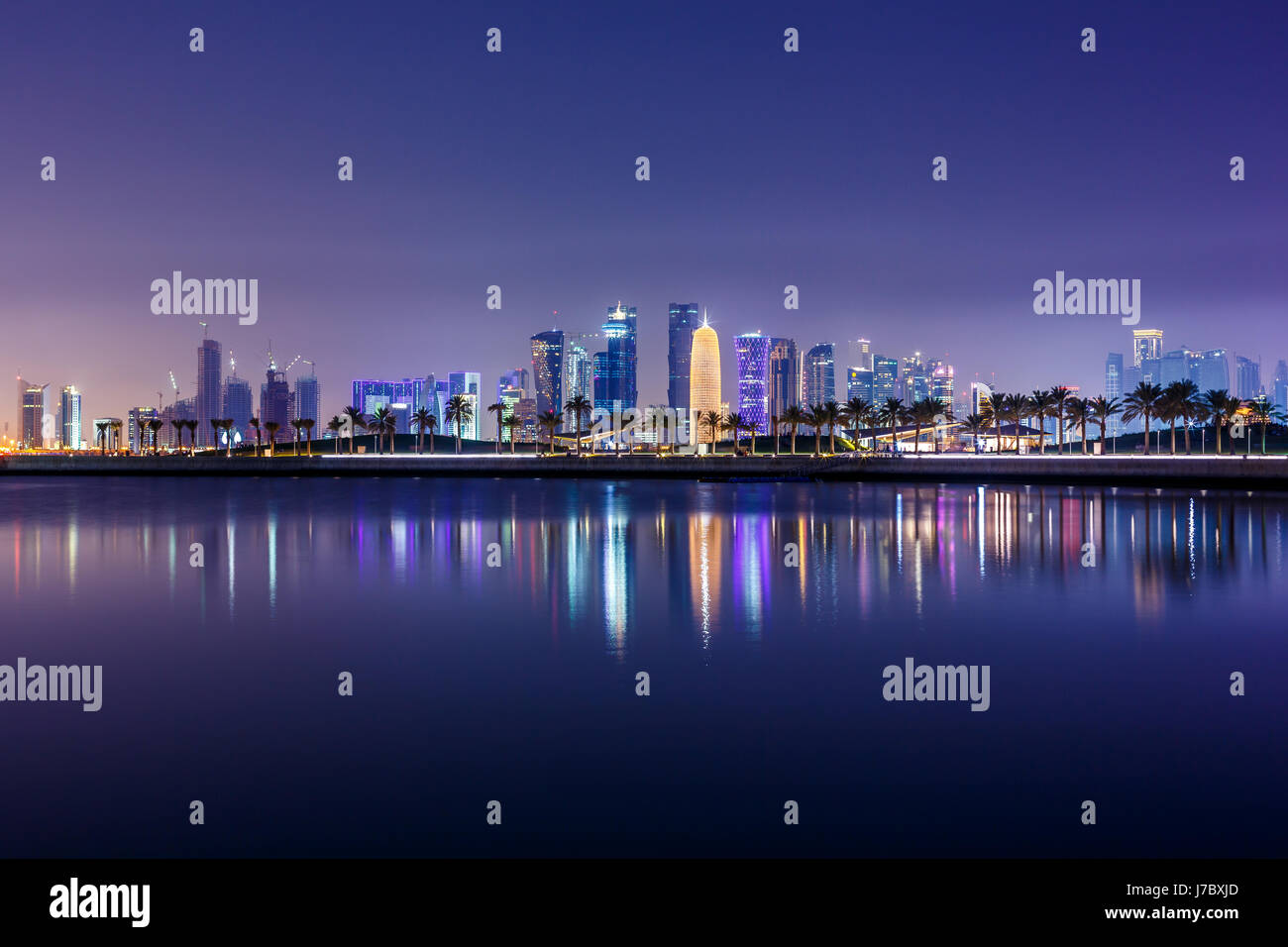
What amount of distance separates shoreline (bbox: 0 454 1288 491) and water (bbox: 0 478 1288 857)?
5838cm

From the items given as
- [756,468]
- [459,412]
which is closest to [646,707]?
[756,468]

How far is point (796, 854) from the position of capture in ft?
28.4

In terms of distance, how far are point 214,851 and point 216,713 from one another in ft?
17.0

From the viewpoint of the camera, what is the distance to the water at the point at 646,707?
30.6ft

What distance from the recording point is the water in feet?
30.6

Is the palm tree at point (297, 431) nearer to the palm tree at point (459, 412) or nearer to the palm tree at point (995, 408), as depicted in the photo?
the palm tree at point (459, 412)

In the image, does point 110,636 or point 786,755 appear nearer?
point 786,755

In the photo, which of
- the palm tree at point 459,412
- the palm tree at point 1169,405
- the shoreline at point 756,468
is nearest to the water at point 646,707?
the shoreline at point 756,468

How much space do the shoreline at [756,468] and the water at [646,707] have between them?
58.4m

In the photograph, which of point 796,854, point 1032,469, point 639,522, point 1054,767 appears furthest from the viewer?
point 1032,469

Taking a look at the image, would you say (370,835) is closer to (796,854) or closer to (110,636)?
(796,854)

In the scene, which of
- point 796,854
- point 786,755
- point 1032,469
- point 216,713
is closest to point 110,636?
point 216,713

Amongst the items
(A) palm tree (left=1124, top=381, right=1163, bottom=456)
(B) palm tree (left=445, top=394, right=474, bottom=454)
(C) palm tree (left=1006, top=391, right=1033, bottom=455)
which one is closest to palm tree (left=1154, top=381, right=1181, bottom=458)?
(A) palm tree (left=1124, top=381, right=1163, bottom=456)

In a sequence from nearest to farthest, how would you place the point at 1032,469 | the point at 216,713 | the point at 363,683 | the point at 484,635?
the point at 216,713, the point at 363,683, the point at 484,635, the point at 1032,469
